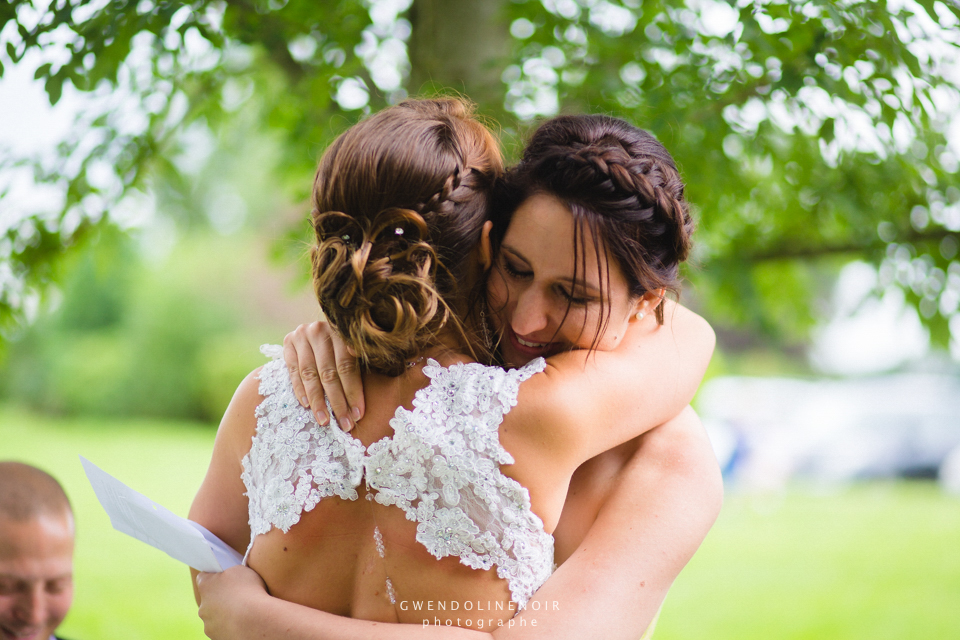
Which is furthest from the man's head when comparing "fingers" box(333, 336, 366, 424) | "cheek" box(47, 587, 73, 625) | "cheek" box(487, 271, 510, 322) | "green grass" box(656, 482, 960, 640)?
"green grass" box(656, 482, 960, 640)

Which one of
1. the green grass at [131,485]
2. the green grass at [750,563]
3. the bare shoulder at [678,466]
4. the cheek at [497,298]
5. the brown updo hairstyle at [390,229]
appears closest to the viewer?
the brown updo hairstyle at [390,229]

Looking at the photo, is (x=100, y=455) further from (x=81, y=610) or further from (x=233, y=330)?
(x=81, y=610)

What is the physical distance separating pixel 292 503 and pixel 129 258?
14.7 metres

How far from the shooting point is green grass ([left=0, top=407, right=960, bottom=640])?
6.87 metres

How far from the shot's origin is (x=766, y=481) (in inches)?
542

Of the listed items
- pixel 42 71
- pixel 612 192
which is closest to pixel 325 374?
pixel 612 192

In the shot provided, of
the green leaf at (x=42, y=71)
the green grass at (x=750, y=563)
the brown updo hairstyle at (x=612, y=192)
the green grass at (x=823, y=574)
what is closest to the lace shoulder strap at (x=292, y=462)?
the brown updo hairstyle at (x=612, y=192)

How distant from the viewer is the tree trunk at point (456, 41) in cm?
314

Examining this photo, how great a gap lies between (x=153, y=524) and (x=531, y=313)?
93 centimetres

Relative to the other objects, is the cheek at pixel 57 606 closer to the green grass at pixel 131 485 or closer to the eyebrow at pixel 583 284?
the eyebrow at pixel 583 284

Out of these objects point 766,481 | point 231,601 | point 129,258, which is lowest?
point 766,481

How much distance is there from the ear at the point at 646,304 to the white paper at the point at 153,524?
111 cm

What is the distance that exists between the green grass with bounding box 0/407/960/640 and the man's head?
178 inches

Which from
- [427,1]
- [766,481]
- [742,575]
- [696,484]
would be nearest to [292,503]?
[696,484]
